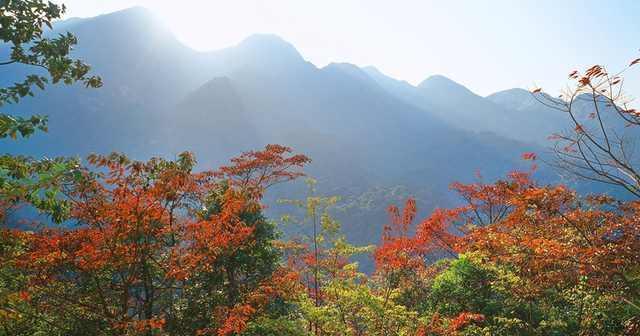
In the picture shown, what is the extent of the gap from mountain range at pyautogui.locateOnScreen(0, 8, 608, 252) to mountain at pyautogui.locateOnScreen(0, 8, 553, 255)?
1.19 feet

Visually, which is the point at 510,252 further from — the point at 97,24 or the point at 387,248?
the point at 97,24

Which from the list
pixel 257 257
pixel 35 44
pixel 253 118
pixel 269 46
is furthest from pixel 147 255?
pixel 269 46

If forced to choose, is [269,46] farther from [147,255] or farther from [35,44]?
[35,44]

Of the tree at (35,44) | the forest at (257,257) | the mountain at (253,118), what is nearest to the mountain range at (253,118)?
the mountain at (253,118)

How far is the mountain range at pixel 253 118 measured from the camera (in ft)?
386

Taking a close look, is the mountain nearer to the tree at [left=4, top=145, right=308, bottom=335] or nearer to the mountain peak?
the mountain peak

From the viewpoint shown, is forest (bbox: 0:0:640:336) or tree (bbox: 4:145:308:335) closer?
forest (bbox: 0:0:640:336)

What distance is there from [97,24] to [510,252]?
16486 centimetres

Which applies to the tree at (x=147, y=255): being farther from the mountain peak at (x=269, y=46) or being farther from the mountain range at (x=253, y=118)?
the mountain peak at (x=269, y=46)

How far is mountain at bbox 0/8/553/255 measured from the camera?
11762 centimetres

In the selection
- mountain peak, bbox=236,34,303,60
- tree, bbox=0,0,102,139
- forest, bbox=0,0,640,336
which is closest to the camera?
tree, bbox=0,0,102,139

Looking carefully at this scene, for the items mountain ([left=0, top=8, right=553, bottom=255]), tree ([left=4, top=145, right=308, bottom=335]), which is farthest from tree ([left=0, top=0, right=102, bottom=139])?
mountain ([left=0, top=8, right=553, bottom=255])

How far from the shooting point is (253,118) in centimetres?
13762

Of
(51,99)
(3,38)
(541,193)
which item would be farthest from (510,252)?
(51,99)
